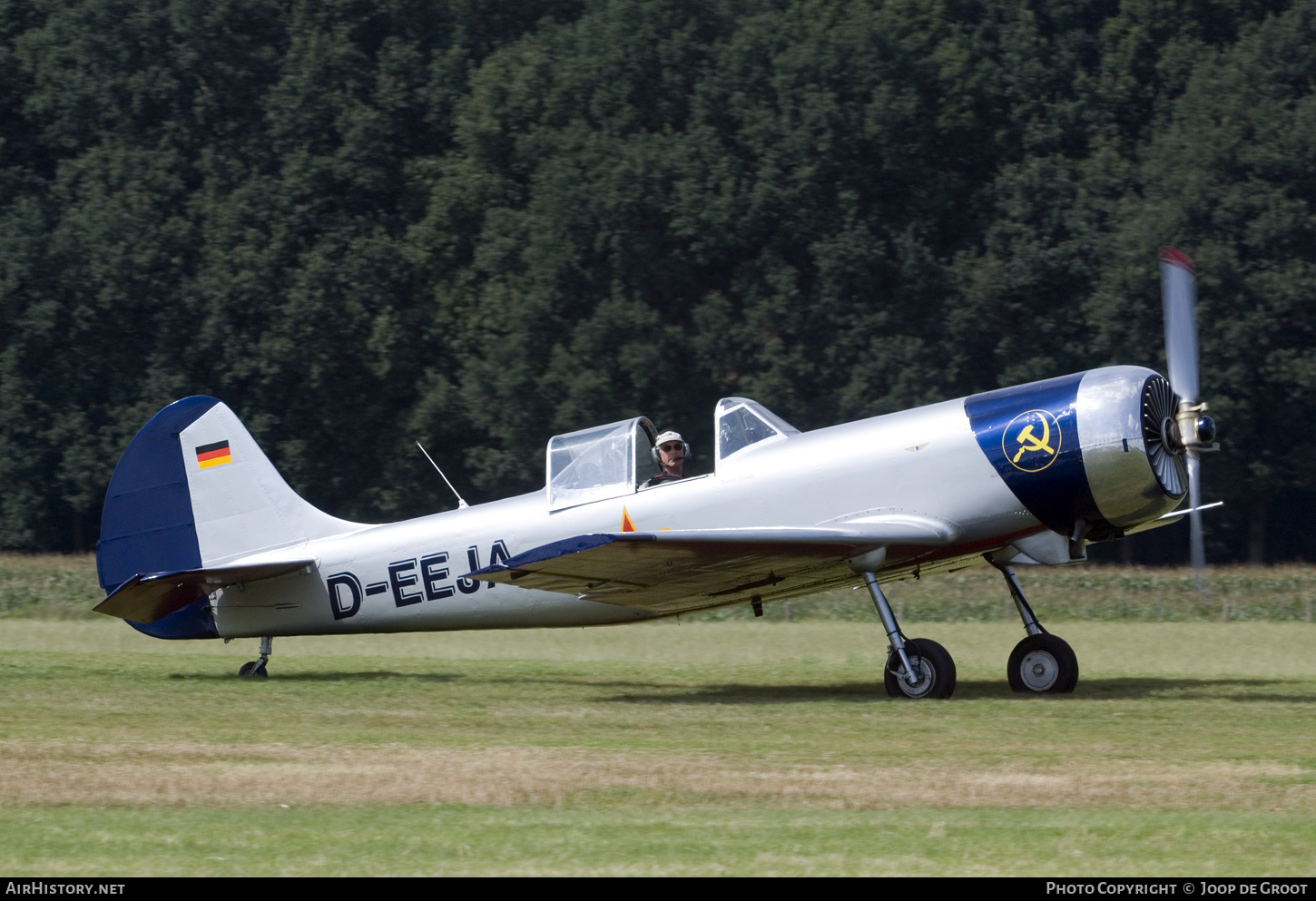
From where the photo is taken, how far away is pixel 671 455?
1133 cm

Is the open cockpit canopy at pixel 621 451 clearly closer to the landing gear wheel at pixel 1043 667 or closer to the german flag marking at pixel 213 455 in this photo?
the landing gear wheel at pixel 1043 667

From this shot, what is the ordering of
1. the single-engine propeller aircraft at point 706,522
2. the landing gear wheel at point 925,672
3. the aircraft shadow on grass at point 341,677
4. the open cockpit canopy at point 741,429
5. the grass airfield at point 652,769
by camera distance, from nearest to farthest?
the grass airfield at point 652,769 → the single-engine propeller aircraft at point 706,522 → the landing gear wheel at point 925,672 → the open cockpit canopy at point 741,429 → the aircraft shadow on grass at point 341,677

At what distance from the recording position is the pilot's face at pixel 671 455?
11.3 m

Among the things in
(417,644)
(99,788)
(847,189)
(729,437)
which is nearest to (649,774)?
(99,788)

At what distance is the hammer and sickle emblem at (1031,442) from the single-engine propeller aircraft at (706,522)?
0.04 feet

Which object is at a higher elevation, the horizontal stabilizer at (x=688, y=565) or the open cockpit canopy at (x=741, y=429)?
the open cockpit canopy at (x=741, y=429)

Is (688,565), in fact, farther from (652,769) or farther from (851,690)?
(652,769)

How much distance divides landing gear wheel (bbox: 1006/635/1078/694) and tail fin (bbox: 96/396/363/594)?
5.24m

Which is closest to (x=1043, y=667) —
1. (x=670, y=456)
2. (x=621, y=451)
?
(x=670, y=456)

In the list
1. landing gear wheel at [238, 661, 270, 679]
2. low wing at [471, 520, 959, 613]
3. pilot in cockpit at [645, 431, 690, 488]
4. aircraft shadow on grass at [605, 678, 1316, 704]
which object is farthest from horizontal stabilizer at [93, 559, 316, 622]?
aircraft shadow on grass at [605, 678, 1316, 704]

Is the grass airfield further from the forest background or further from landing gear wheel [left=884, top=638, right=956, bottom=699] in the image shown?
the forest background

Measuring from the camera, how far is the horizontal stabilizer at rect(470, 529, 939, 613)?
9609mm

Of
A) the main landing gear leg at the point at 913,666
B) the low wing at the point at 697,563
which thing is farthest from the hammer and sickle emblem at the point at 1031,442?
the main landing gear leg at the point at 913,666

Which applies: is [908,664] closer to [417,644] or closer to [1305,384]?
[417,644]
